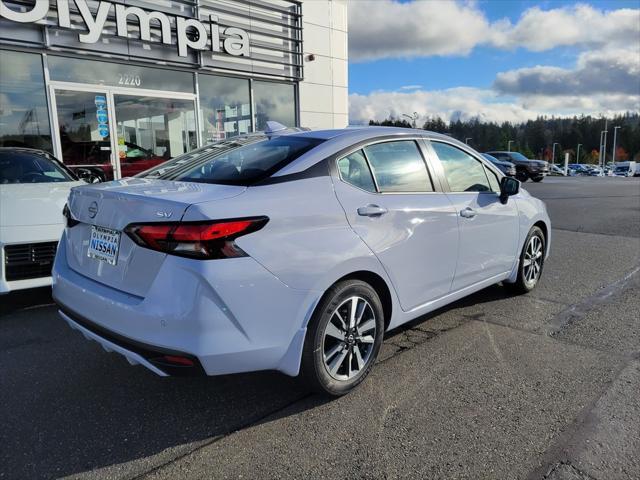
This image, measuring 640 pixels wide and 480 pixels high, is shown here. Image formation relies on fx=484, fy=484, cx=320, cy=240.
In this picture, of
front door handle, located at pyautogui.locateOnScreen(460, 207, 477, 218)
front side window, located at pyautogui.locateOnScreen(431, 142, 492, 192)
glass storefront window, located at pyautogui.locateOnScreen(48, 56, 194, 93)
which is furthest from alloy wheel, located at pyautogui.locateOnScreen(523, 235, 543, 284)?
glass storefront window, located at pyautogui.locateOnScreen(48, 56, 194, 93)

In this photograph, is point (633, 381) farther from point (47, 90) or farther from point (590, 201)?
point (590, 201)

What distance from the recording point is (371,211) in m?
2.91

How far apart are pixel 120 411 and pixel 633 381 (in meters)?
3.13

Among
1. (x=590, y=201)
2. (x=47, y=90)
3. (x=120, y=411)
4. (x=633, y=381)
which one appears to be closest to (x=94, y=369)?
(x=120, y=411)

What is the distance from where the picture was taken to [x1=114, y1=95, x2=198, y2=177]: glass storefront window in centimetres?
1003

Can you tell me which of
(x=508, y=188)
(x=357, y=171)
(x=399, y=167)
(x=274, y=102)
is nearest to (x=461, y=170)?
(x=508, y=188)

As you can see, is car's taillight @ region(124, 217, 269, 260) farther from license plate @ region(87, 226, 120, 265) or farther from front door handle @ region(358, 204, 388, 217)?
front door handle @ region(358, 204, 388, 217)

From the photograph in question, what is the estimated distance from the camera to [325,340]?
279 centimetres

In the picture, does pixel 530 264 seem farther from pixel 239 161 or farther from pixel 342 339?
pixel 239 161

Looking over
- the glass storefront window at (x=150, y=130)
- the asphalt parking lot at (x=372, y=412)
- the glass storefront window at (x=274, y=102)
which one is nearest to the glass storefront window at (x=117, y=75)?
the glass storefront window at (x=150, y=130)

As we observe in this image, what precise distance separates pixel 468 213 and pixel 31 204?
388cm

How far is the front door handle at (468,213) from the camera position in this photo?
365 centimetres

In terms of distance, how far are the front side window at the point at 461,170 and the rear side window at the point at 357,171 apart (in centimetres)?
89

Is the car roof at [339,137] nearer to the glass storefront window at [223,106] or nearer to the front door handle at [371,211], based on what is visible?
the front door handle at [371,211]
